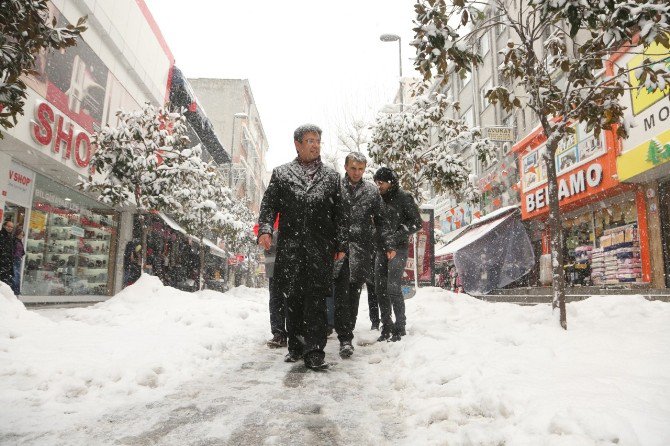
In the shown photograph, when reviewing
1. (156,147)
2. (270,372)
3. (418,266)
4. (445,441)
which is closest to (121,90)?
(156,147)

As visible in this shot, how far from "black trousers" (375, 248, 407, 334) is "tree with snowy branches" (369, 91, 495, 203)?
6.22 metres

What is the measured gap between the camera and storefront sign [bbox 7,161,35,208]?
11.1 m

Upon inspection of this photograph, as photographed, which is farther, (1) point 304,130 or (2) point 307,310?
(1) point 304,130

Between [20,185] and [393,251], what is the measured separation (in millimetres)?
10966

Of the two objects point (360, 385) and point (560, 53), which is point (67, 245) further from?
point (560, 53)

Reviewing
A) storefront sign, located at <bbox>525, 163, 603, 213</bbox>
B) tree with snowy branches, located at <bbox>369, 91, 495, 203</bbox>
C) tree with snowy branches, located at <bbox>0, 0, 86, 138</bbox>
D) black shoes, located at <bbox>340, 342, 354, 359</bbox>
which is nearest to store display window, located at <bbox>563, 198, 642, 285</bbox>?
storefront sign, located at <bbox>525, 163, 603, 213</bbox>

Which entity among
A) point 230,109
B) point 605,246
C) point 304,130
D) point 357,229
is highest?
point 230,109

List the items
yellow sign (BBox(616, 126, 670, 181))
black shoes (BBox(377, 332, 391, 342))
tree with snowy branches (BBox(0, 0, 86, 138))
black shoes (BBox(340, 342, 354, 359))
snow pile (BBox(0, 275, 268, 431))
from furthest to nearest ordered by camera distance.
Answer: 1. yellow sign (BBox(616, 126, 670, 181))
2. black shoes (BBox(377, 332, 391, 342))
3. black shoes (BBox(340, 342, 354, 359))
4. tree with snowy branches (BBox(0, 0, 86, 138))
5. snow pile (BBox(0, 275, 268, 431))

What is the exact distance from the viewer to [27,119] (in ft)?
33.0

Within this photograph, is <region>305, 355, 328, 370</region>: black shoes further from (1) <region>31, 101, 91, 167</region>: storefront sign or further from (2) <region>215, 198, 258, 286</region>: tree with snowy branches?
(2) <region>215, 198, 258, 286</region>: tree with snowy branches

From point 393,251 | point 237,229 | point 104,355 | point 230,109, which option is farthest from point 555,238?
point 230,109

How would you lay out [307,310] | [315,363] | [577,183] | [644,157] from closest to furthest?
[315,363] → [307,310] → [644,157] → [577,183]

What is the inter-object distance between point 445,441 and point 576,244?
14.4 m

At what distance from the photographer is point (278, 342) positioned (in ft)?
16.5
